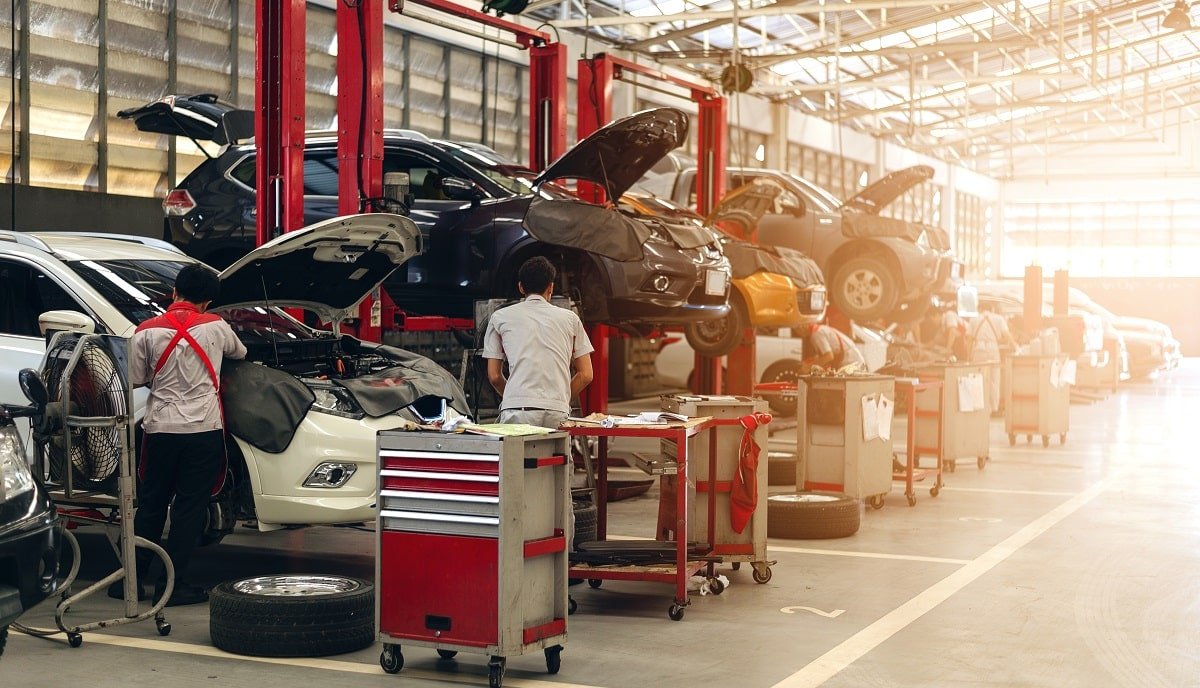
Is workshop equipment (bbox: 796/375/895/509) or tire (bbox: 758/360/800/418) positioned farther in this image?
tire (bbox: 758/360/800/418)

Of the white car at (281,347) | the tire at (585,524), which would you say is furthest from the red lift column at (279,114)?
the tire at (585,524)

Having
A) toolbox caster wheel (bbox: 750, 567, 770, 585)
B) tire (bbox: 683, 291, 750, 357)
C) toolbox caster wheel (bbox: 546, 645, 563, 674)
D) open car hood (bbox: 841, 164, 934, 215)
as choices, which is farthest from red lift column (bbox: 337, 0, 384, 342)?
open car hood (bbox: 841, 164, 934, 215)

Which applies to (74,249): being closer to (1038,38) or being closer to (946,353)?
(946,353)

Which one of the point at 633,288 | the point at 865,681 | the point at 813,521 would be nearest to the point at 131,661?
the point at 865,681

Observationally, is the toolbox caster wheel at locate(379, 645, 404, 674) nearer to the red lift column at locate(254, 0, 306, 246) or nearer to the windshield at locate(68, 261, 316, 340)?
the windshield at locate(68, 261, 316, 340)

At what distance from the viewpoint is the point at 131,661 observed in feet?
15.9

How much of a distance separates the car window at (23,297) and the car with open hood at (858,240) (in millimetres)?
7958

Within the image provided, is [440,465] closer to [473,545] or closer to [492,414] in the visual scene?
[473,545]

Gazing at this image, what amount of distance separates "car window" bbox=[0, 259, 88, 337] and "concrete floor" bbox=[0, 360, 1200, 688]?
51.5 inches

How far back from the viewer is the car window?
654 cm

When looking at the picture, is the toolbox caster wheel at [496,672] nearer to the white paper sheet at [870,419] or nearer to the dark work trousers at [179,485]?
the dark work trousers at [179,485]

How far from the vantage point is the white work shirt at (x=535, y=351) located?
233 inches

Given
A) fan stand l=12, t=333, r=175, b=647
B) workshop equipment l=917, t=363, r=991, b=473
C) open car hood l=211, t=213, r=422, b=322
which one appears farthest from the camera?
workshop equipment l=917, t=363, r=991, b=473

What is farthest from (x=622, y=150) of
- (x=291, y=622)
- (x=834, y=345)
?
(x=834, y=345)
